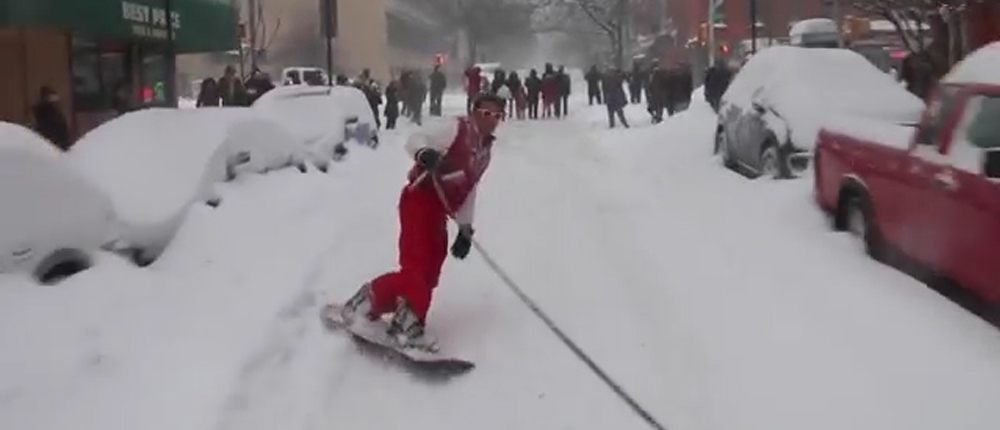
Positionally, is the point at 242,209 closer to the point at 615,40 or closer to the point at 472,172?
the point at 472,172

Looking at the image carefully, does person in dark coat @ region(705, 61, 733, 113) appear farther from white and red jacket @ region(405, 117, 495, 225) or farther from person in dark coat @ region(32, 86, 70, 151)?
white and red jacket @ region(405, 117, 495, 225)

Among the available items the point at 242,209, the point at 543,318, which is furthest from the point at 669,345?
the point at 242,209

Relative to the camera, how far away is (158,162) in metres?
11.1

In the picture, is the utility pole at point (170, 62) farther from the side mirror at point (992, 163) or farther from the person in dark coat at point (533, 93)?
the side mirror at point (992, 163)

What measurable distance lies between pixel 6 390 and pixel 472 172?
8.66 feet

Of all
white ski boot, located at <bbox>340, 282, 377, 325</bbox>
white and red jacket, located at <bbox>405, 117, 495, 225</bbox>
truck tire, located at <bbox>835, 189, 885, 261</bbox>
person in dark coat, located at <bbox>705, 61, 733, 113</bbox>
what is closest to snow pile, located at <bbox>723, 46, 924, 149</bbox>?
truck tire, located at <bbox>835, 189, 885, 261</bbox>

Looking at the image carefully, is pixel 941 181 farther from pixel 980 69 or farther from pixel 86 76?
pixel 86 76

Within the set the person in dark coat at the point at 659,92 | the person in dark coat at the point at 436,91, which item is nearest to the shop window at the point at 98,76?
the person in dark coat at the point at 659,92

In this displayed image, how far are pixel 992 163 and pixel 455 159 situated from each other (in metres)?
2.75

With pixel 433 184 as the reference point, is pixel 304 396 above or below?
below

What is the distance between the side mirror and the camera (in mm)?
6586

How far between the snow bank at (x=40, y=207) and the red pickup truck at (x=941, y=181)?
210 inches

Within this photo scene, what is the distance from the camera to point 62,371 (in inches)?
252

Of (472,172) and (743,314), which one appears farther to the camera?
(743,314)
